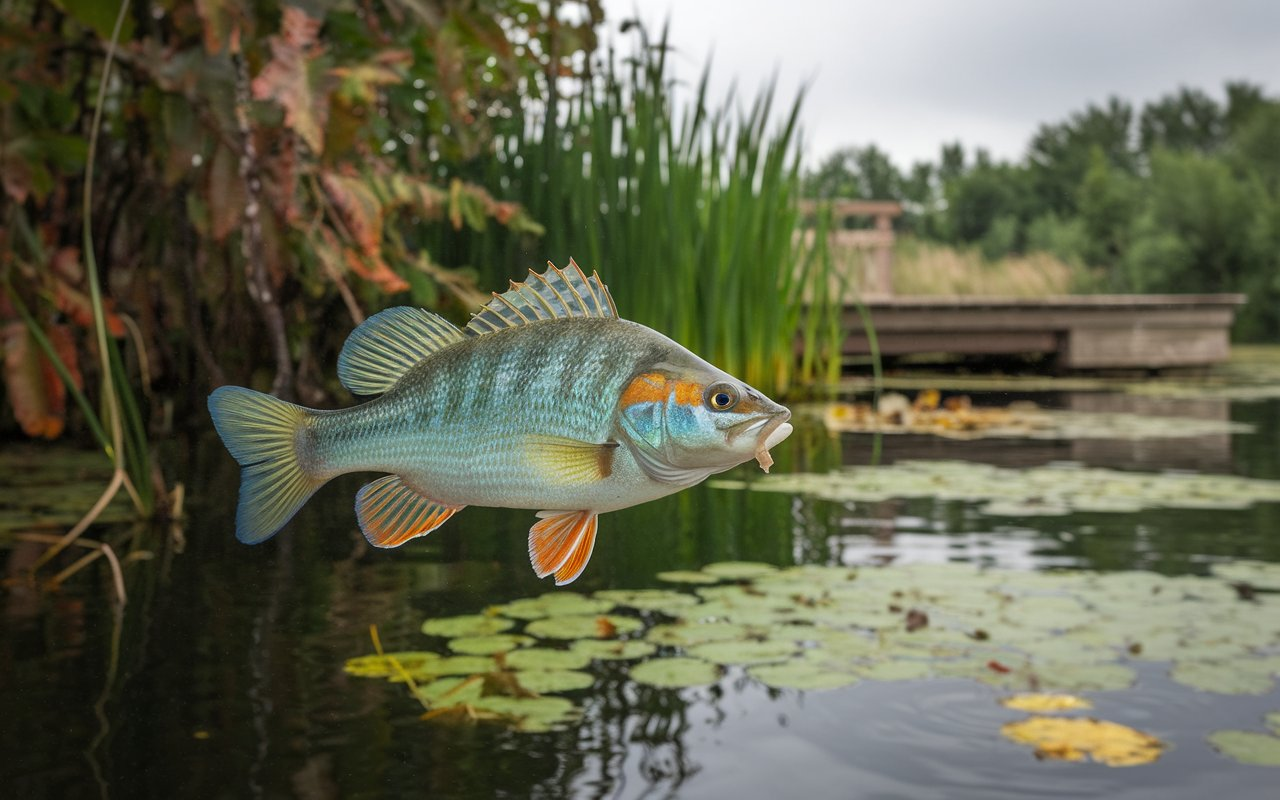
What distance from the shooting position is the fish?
0.47 m

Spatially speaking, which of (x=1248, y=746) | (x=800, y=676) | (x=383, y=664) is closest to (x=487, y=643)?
(x=383, y=664)

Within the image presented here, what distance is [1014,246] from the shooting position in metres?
51.2

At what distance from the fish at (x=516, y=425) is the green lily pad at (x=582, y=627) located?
415cm

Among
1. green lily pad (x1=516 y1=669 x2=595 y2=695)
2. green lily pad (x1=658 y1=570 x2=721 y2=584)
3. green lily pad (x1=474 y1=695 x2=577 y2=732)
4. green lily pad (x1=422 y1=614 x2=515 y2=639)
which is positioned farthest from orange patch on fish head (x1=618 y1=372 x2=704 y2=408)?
green lily pad (x1=658 y1=570 x2=721 y2=584)

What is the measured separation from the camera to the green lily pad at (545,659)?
435cm

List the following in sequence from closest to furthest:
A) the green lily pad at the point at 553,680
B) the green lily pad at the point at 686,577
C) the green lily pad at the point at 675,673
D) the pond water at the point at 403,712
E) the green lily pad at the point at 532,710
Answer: the pond water at the point at 403,712, the green lily pad at the point at 532,710, the green lily pad at the point at 553,680, the green lily pad at the point at 675,673, the green lily pad at the point at 686,577

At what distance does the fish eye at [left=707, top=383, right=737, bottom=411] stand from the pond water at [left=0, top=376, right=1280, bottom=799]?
1.70m

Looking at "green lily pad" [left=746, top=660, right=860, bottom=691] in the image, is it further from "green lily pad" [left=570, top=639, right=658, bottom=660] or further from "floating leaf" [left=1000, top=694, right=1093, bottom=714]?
"floating leaf" [left=1000, top=694, right=1093, bottom=714]

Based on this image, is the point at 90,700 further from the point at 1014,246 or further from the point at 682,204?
the point at 1014,246

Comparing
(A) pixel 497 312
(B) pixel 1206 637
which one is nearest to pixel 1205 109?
(B) pixel 1206 637

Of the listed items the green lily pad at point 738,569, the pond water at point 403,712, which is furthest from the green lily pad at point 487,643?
the green lily pad at point 738,569

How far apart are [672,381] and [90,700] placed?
14.1 feet

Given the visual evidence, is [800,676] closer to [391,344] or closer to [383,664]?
[383,664]

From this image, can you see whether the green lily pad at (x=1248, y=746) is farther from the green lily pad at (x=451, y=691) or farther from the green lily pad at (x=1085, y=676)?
the green lily pad at (x=451, y=691)
